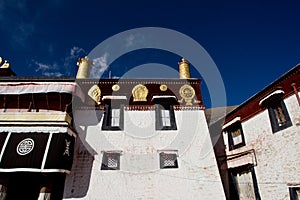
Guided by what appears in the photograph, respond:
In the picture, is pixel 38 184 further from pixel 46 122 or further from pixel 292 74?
pixel 292 74

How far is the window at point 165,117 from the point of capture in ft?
34.6

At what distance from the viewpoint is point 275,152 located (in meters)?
8.42

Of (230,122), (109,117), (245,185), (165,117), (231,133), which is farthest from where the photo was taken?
(231,133)

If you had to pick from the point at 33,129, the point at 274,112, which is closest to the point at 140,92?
the point at 33,129

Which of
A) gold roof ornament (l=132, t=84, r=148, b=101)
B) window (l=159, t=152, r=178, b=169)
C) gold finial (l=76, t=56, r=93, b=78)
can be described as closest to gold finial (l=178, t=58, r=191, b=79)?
gold roof ornament (l=132, t=84, r=148, b=101)

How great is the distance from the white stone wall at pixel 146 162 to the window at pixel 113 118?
0.26 meters

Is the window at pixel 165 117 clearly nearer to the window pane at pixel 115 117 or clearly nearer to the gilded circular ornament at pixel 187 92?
the gilded circular ornament at pixel 187 92

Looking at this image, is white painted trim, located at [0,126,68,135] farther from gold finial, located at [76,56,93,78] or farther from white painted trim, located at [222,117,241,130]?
white painted trim, located at [222,117,241,130]

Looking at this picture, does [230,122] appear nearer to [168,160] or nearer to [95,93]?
[168,160]

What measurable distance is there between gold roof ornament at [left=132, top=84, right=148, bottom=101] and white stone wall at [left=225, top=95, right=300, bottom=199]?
5.92 m

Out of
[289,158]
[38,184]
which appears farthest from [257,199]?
[38,184]

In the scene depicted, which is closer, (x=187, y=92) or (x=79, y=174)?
(x=79, y=174)

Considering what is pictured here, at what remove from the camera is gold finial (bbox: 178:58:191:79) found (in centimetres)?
1275

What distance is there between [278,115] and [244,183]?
405cm
